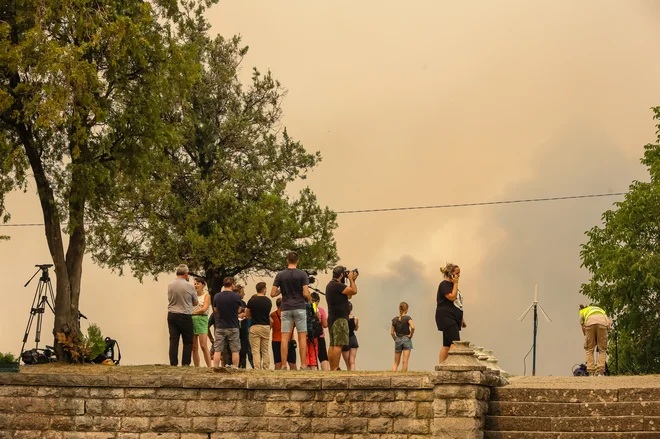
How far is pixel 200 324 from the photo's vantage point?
2166 centimetres

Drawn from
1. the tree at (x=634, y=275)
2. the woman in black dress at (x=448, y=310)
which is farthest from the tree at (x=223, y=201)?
the woman in black dress at (x=448, y=310)

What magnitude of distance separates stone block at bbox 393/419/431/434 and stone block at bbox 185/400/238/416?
251 centimetres

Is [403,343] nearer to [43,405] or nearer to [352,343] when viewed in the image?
[352,343]

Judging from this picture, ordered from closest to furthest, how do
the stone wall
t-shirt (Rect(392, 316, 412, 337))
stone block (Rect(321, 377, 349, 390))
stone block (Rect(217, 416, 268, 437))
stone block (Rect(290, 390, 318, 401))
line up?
the stone wall → stone block (Rect(321, 377, 349, 390)) → stone block (Rect(290, 390, 318, 401)) → stone block (Rect(217, 416, 268, 437)) → t-shirt (Rect(392, 316, 412, 337))

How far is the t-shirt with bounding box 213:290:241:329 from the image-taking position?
20.3 metres

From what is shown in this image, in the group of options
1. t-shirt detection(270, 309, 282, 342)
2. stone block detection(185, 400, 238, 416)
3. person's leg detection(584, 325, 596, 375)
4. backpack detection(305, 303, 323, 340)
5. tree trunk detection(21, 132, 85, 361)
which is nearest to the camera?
stone block detection(185, 400, 238, 416)

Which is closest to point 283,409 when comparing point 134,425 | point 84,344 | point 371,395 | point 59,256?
point 371,395

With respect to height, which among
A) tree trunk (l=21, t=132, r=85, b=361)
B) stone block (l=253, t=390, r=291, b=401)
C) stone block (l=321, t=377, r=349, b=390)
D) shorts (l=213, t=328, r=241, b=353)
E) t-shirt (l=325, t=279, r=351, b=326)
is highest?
tree trunk (l=21, t=132, r=85, b=361)

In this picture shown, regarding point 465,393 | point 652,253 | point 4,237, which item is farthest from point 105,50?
point 652,253

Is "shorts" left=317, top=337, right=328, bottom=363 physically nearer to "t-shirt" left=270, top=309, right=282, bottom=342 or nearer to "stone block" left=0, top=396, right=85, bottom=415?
"t-shirt" left=270, top=309, right=282, bottom=342

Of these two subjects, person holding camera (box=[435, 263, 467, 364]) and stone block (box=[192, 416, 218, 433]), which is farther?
person holding camera (box=[435, 263, 467, 364])

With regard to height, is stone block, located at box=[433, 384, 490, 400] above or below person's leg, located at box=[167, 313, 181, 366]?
below

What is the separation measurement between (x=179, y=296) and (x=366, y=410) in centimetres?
474

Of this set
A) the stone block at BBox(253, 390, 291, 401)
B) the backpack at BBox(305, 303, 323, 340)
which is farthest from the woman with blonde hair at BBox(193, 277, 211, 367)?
the stone block at BBox(253, 390, 291, 401)
